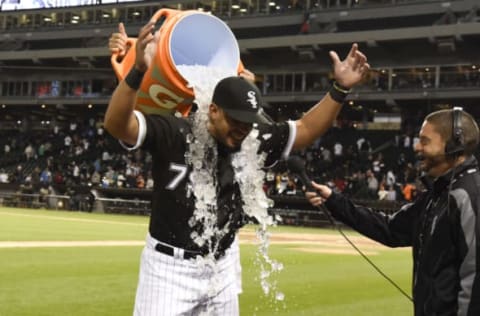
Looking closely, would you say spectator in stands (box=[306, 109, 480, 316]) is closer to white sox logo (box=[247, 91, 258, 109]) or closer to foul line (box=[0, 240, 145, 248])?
white sox logo (box=[247, 91, 258, 109])

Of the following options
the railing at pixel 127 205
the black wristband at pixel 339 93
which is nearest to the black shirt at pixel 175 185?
the black wristband at pixel 339 93

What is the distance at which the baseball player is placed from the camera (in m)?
3.57

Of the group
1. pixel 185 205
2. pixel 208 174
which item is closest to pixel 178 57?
pixel 208 174

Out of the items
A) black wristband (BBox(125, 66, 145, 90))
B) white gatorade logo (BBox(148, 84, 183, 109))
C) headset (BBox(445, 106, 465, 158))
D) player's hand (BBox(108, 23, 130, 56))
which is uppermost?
player's hand (BBox(108, 23, 130, 56))

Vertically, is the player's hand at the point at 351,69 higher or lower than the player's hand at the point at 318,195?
higher

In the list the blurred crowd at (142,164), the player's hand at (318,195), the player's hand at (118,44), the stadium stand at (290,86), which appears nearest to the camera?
the player's hand at (118,44)

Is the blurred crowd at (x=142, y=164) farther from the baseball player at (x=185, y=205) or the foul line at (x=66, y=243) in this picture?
the baseball player at (x=185, y=205)

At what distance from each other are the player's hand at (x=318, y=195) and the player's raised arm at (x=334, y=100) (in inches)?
11.5

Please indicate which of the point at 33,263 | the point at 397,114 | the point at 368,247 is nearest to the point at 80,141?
the point at 397,114

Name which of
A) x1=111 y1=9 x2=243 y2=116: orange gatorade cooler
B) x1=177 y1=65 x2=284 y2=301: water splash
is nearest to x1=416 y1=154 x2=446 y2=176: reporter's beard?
x1=177 y1=65 x2=284 y2=301: water splash

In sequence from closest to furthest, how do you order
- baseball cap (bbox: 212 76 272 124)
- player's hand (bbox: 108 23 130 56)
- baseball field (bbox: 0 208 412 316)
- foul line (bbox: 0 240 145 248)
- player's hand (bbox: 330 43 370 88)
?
baseball cap (bbox: 212 76 272 124) < player's hand (bbox: 108 23 130 56) < player's hand (bbox: 330 43 370 88) < baseball field (bbox: 0 208 412 316) < foul line (bbox: 0 240 145 248)

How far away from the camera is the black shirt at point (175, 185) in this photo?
145 inches

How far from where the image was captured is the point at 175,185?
3.68m

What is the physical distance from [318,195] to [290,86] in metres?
35.6
